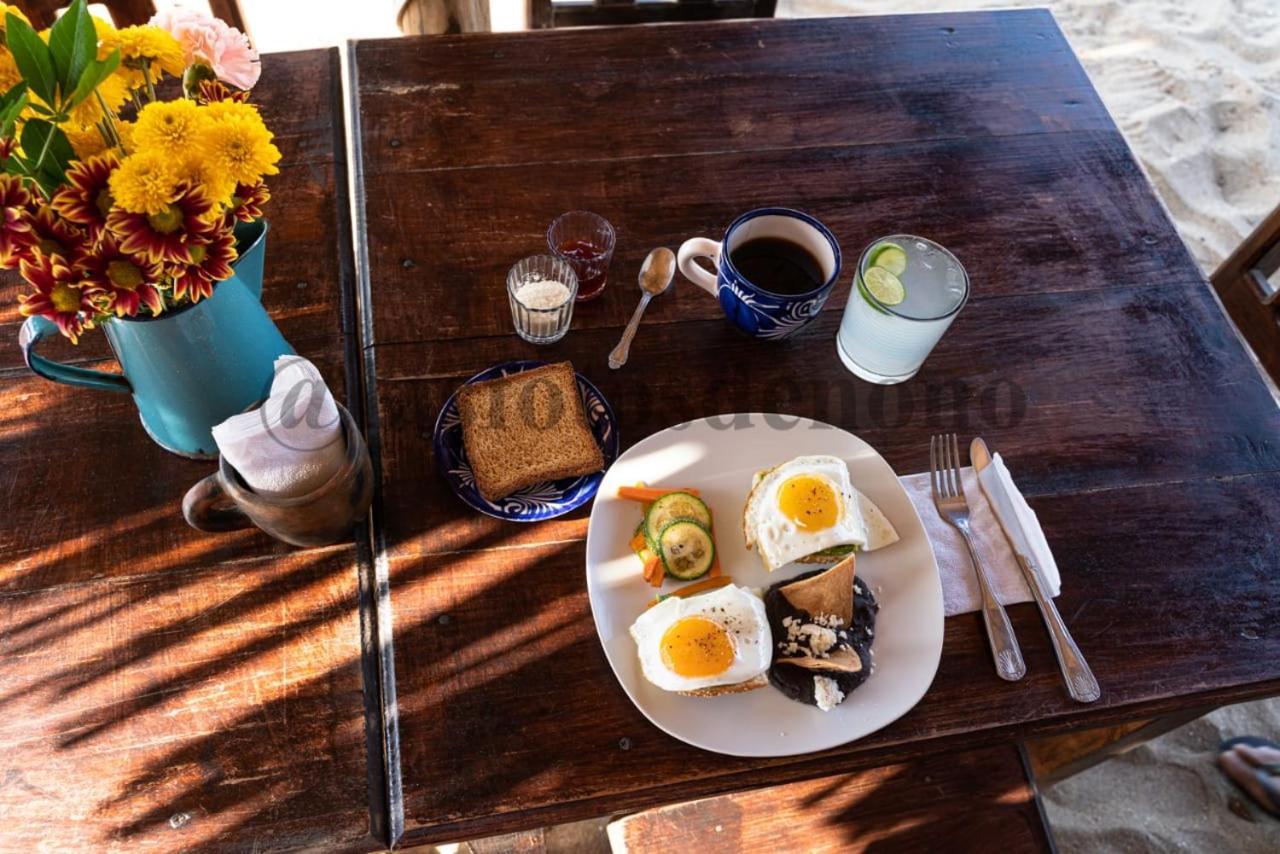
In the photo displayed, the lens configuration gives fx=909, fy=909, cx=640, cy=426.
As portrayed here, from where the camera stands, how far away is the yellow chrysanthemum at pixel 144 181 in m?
0.75

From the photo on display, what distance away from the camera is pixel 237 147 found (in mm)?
791

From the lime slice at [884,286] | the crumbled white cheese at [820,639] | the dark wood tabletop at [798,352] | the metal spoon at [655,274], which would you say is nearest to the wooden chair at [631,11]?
the dark wood tabletop at [798,352]

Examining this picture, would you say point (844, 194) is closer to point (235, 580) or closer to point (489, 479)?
point (489, 479)

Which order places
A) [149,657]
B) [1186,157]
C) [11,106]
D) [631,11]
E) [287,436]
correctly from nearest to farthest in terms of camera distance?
[11,106], [287,436], [149,657], [631,11], [1186,157]

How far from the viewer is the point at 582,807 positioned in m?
1.00

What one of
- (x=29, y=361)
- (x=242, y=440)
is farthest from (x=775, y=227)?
(x=29, y=361)

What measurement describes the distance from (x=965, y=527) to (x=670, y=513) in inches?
15.6

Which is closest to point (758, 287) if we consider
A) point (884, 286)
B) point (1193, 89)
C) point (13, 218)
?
point (884, 286)

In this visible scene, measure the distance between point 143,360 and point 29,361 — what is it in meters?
0.11

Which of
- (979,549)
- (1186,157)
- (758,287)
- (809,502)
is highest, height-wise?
(758,287)

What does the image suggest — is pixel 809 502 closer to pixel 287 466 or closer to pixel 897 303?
pixel 897 303

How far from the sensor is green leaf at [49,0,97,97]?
0.75 metres

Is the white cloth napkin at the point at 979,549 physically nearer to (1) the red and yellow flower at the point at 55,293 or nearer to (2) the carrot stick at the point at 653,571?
(2) the carrot stick at the point at 653,571

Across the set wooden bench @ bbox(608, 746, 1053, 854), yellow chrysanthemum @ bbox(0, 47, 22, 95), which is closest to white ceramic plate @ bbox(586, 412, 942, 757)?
wooden bench @ bbox(608, 746, 1053, 854)
